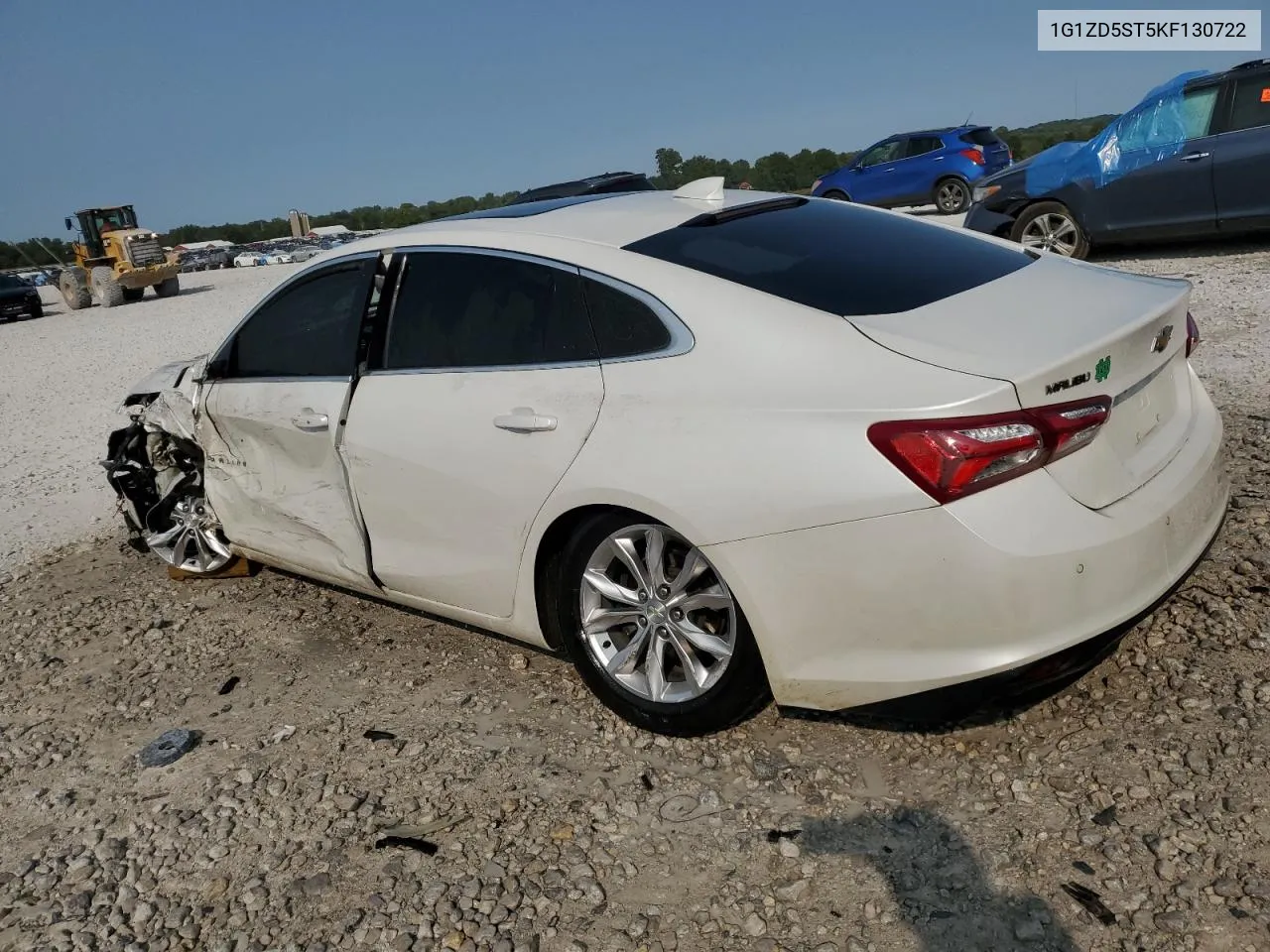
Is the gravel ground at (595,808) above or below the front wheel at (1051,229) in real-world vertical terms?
below

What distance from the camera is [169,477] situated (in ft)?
17.2

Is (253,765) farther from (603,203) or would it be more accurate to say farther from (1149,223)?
(1149,223)

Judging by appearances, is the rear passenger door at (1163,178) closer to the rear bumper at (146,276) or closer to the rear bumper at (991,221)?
the rear bumper at (991,221)

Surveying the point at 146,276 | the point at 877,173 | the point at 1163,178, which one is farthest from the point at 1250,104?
the point at 146,276

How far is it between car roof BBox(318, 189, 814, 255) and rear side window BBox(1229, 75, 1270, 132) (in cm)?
798

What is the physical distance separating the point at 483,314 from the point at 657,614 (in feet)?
3.97

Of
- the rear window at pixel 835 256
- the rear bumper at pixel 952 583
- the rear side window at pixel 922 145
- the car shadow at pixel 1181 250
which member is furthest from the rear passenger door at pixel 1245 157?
the rear side window at pixel 922 145

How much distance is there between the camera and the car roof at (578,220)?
3447 millimetres

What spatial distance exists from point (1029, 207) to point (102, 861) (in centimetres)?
1021

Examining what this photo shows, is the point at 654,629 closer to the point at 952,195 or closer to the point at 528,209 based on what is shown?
the point at 528,209

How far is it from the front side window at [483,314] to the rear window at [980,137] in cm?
1829

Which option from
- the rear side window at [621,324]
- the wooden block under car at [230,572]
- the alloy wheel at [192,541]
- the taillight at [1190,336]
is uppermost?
the rear side window at [621,324]

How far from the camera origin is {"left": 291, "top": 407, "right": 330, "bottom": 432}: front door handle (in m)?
3.93

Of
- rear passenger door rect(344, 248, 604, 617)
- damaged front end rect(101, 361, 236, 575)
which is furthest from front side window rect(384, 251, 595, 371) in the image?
damaged front end rect(101, 361, 236, 575)
